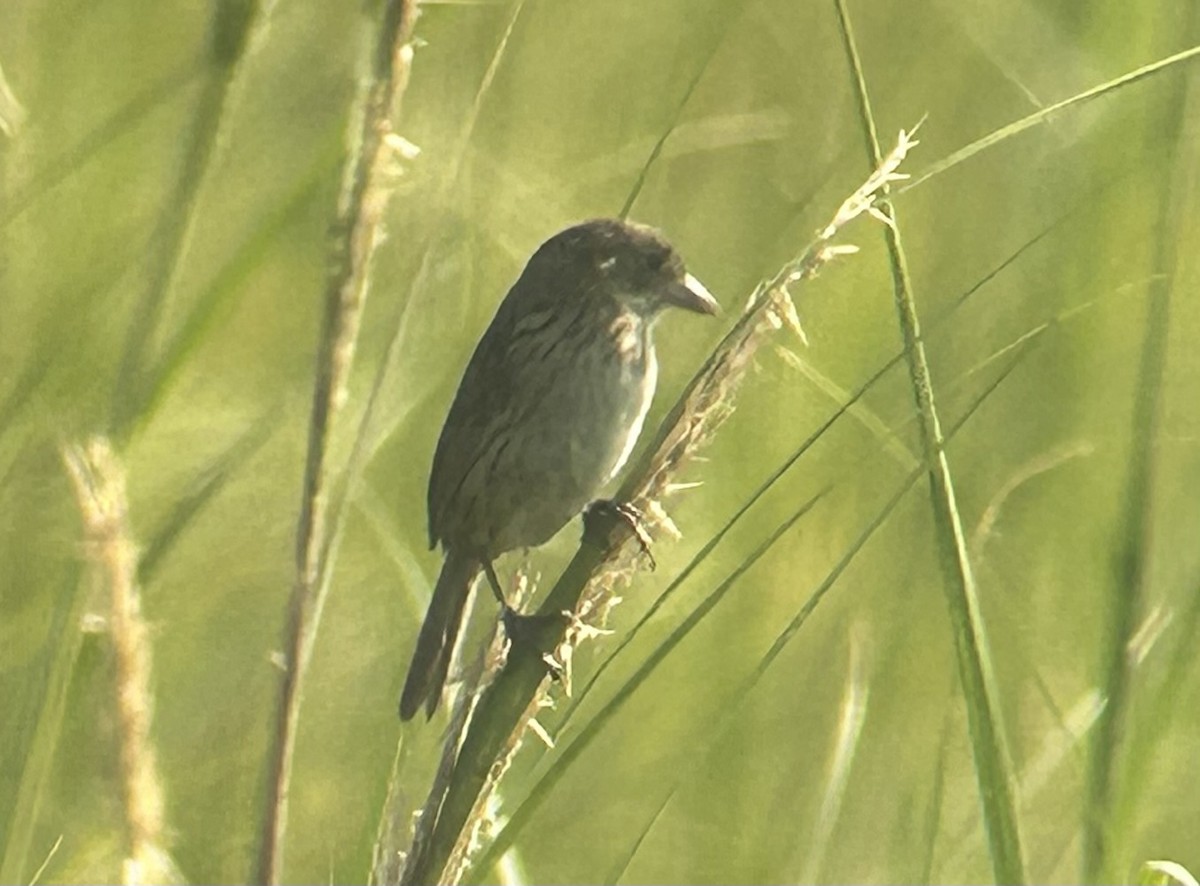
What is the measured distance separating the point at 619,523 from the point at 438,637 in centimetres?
99

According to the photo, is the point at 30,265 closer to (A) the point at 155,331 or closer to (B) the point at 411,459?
(B) the point at 411,459

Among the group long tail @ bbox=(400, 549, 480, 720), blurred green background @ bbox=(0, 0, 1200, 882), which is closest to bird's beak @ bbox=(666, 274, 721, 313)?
blurred green background @ bbox=(0, 0, 1200, 882)

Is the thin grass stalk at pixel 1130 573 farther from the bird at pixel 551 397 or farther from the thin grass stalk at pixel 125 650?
the bird at pixel 551 397

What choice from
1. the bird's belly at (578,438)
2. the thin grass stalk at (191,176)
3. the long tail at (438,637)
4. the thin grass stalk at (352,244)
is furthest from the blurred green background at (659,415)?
the thin grass stalk at (352,244)

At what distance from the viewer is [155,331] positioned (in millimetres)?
2061

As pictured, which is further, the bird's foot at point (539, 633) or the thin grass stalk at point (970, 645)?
the bird's foot at point (539, 633)

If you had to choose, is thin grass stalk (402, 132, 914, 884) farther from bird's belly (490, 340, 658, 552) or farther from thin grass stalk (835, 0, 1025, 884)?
bird's belly (490, 340, 658, 552)

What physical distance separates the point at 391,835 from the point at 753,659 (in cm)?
172

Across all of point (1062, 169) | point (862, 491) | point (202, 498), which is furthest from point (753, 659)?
point (202, 498)

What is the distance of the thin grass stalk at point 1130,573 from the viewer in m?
2.01

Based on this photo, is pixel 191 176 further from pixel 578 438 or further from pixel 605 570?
pixel 578 438

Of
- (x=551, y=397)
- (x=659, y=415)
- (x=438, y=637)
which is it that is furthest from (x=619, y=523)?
(x=659, y=415)

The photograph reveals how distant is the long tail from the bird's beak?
553 mm

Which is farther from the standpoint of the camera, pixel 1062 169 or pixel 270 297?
pixel 270 297
